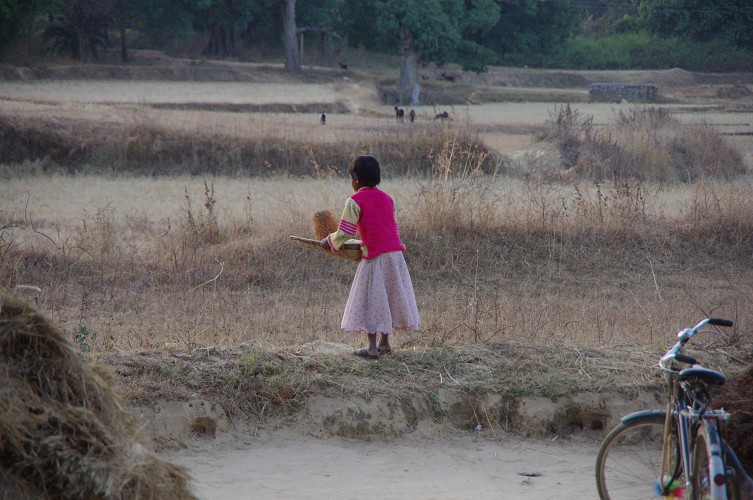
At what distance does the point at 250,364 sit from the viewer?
549cm

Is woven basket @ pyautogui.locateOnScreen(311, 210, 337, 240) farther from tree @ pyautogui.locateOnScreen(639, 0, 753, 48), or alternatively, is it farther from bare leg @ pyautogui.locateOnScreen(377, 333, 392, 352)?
tree @ pyautogui.locateOnScreen(639, 0, 753, 48)

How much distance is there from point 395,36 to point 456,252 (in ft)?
109

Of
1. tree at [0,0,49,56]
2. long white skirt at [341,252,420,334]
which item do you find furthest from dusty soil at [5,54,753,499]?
tree at [0,0,49,56]

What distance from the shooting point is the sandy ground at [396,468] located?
4688 mm

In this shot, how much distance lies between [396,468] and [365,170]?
1939 millimetres

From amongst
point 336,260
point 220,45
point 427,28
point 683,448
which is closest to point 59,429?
point 683,448

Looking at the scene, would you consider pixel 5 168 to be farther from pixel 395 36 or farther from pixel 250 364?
pixel 395 36

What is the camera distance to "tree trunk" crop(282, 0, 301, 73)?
41.8m

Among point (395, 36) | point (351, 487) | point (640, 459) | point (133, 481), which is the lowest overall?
point (351, 487)

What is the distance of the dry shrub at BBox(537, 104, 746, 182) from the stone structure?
14.4 meters

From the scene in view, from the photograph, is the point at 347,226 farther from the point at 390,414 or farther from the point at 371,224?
the point at 390,414

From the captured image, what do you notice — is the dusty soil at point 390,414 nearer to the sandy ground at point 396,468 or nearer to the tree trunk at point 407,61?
the sandy ground at point 396,468

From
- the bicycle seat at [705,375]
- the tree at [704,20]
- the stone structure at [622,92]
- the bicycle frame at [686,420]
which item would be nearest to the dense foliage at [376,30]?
the tree at [704,20]

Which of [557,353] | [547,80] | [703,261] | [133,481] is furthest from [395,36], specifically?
[133,481]
